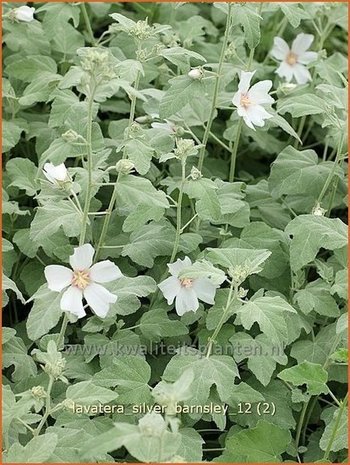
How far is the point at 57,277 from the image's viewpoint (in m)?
2.03

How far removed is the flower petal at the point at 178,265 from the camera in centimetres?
224

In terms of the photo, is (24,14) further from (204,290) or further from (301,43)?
(204,290)

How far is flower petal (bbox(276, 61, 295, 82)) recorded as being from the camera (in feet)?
10.2

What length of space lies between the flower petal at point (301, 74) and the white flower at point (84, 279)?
4.49ft

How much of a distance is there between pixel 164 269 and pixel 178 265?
0.60ft

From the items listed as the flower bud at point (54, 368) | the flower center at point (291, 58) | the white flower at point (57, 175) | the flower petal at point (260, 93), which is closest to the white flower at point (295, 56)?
the flower center at point (291, 58)

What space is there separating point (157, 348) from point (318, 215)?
57cm

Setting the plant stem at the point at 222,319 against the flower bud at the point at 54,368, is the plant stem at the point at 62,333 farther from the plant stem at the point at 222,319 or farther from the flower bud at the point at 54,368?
the plant stem at the point at 222,319

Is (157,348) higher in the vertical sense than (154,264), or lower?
lower

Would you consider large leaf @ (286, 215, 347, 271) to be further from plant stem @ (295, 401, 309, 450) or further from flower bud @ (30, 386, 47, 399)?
flower bud @ (30, 386, 47, 399)

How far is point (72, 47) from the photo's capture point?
3039mm

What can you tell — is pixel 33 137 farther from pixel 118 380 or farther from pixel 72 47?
pixel 118 380

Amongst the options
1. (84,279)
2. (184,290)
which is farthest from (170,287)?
(84,279)

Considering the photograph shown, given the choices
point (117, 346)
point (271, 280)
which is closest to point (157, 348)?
point (117, 346)
